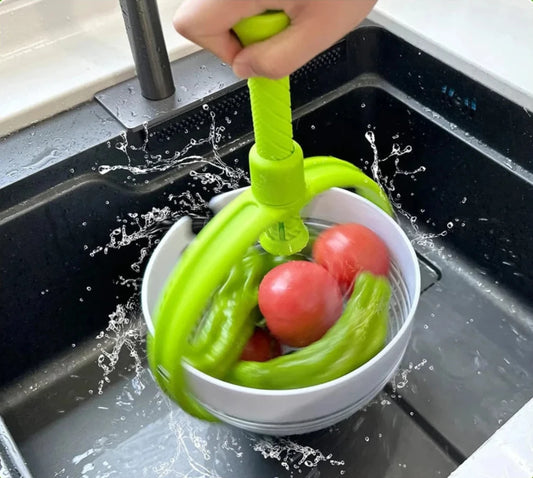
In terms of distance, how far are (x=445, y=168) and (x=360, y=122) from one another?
0.38 ft

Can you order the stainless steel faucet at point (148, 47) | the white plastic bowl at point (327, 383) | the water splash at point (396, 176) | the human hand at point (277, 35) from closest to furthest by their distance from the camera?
the human hand at point (277, 35), the white plastic bowl at point (327, 383), the stainless steel faucet at point (148, 47), the water splash at point (396, 176)

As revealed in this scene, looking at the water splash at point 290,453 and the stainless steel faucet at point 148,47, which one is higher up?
the stainless steel faucet at point 148,47

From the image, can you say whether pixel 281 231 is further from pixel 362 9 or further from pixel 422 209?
pixel 422 209

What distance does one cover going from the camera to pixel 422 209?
77 cm

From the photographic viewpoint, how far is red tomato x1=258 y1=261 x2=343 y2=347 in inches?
20.1

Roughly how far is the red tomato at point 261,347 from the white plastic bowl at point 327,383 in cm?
5

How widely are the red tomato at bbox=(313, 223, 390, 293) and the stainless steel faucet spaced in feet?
0.73

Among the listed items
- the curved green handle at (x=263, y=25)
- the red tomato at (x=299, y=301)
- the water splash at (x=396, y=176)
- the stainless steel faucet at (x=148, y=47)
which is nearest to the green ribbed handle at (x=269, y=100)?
the curved green handle at (x=263, y=25)

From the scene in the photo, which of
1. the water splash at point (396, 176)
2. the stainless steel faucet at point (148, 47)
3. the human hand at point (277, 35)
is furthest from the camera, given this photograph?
the water splash at point (396, 176)

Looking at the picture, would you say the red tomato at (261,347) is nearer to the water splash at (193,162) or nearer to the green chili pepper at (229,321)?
the green chili pepper at (229,321)

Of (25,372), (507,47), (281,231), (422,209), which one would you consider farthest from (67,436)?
(507,47)

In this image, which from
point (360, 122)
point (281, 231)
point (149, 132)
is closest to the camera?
point (281, 231)

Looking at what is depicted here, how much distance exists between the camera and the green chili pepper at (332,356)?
49cm

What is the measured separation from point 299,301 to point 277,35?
23 centimetres
